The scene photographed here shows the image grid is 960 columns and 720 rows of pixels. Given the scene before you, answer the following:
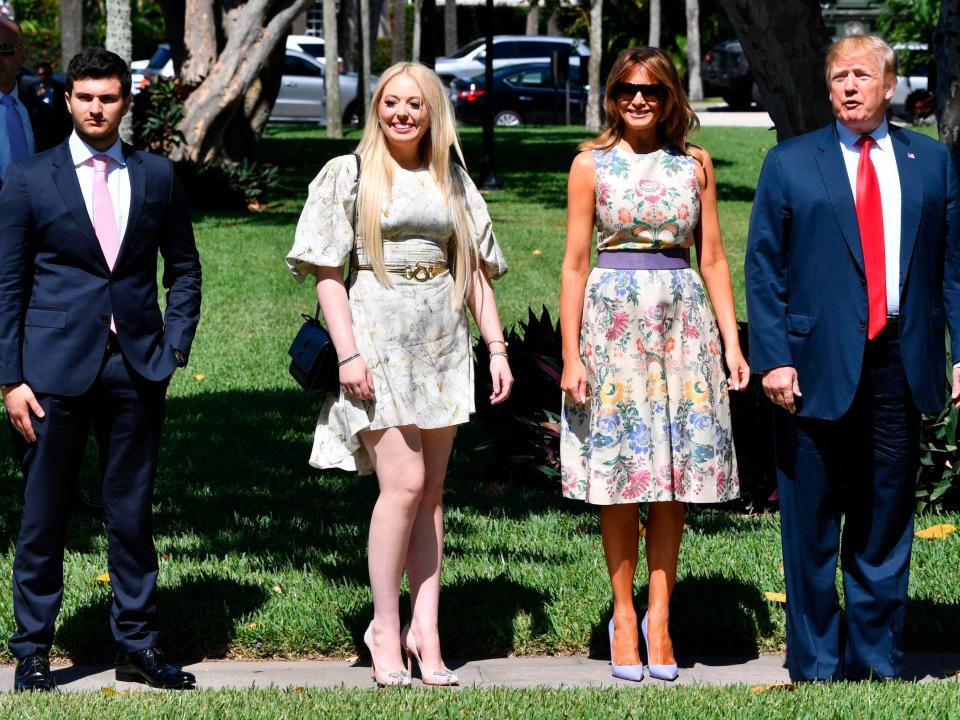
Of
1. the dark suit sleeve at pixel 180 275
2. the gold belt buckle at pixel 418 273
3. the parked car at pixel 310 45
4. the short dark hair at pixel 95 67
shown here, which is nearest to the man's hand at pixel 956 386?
the gold belt buckle at pixel 418 273

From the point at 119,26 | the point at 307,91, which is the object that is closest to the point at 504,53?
the point at 307,91

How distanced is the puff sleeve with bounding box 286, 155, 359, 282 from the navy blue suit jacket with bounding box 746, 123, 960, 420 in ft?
4.17

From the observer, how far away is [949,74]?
6086 mm

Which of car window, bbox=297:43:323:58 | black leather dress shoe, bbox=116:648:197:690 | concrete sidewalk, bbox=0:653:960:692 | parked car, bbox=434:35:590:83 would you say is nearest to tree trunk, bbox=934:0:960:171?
concrete sidewalk, bbox=0:653:960:692

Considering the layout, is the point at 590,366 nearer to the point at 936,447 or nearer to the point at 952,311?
the point at 952,311

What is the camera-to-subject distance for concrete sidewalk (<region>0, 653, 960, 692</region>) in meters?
4.95

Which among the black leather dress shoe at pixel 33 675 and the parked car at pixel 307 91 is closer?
the black leather dress shoe at pixel 33 675

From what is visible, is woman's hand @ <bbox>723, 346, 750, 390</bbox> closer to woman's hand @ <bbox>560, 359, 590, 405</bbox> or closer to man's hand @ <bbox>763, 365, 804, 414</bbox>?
man's hand @ <bbox>763, 365, 804, 414</bbox>

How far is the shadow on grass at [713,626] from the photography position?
5367mm

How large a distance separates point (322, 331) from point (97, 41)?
137 ft

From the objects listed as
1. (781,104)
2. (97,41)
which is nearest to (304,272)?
(781,104)

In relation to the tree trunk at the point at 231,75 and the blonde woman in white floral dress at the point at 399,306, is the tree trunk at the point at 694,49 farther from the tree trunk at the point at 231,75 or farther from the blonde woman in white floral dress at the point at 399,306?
the blonde woman in white floral dress at the point at 399,306

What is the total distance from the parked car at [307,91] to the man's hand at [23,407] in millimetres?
31107

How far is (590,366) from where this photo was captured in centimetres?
487
